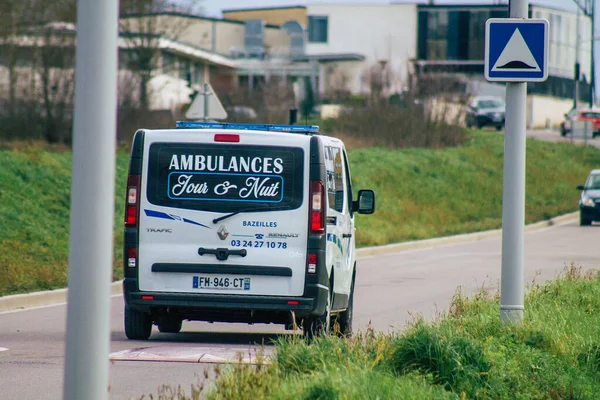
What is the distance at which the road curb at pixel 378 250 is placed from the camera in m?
15.3

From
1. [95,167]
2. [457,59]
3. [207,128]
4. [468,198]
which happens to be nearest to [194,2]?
[468,198]

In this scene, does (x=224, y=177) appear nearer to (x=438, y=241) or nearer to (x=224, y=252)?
(x=224, y=252)

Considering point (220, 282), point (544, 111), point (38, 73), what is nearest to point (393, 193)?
point (38, 73)

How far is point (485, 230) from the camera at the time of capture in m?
33.3

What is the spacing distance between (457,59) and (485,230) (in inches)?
2102

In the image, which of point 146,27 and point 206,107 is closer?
point 206,107

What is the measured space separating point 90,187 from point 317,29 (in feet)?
276

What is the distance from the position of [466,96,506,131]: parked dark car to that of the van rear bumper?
51883mm

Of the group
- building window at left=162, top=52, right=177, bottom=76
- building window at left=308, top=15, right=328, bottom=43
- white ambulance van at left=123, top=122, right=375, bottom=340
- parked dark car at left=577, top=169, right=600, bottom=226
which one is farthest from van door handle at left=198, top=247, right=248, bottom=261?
building window at left=308, top=15, right=328, bottom=43

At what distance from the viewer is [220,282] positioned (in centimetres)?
1091

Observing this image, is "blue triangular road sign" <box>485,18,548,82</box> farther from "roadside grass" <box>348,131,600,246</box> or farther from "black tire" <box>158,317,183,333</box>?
"roadside grass" <box>348,131,600,246</box>

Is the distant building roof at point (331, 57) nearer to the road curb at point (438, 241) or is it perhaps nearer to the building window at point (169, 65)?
the building window at point (169, 65)

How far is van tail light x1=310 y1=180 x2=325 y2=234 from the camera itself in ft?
35.6

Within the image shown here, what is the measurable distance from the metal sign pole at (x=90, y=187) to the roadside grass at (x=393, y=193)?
452 inches
